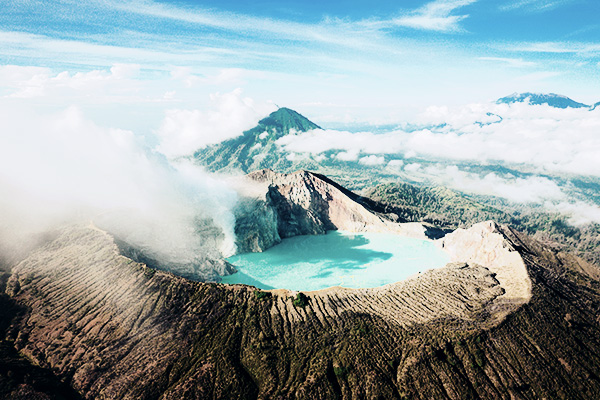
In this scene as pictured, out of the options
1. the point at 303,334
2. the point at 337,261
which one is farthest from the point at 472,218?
the point at 303,334

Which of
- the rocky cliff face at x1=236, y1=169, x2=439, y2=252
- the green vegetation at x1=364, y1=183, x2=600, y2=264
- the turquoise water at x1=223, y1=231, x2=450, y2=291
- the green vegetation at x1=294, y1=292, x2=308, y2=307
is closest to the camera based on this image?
the green vegetation at x1=294, y1=292, x2=308, y2=307

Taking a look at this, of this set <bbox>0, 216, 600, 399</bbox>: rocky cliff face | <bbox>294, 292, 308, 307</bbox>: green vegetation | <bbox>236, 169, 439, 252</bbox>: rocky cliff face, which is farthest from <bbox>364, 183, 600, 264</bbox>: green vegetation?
<bbox>294, 292, 308, 307</bbox>: green vegetation

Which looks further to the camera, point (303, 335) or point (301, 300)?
point (301, 300)

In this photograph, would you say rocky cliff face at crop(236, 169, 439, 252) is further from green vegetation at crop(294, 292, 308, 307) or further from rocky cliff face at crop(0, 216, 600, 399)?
rocky cliff face at crop(0, 216, 600, 399)

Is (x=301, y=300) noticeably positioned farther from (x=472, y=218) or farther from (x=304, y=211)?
(x=472, y=218)

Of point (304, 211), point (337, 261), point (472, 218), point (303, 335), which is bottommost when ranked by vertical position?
→ point (472, 218)

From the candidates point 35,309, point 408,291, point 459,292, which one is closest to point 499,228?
point 459,292

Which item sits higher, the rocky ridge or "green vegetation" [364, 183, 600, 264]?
the rocky ridge

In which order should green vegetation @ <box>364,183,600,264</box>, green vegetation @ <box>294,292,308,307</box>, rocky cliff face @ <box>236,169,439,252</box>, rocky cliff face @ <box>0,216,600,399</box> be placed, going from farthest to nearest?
1. green vegetation @ <box>364,183,600,264</box>
2. rocky cliff face @ <box>236,169,439,252</box>
3. green vegetation @ <box>294,292,308,307</box>
4. rocky cliff face @ <box>0,216,600,399</box>
